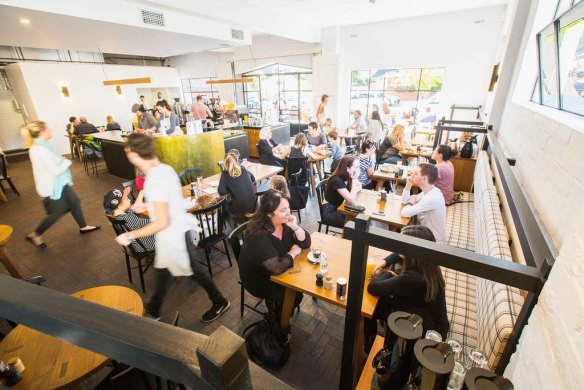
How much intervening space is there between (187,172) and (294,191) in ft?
6.41

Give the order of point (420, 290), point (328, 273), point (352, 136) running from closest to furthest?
1. point (420, 290)
2. point (328, 273)
3. point (352, 136)

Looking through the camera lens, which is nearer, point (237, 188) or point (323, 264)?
point (323, 264)

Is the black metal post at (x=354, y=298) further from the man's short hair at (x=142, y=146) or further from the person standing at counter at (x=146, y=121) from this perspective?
the person standing at counter at (x=146, y=121)

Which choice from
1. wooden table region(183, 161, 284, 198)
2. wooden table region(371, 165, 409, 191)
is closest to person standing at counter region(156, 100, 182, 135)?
wooden table region(183, 161, 284, 198)

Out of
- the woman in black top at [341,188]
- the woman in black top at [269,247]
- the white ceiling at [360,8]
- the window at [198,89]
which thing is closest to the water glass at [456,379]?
the woman in black top at [269,247]

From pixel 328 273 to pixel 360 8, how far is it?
710cm

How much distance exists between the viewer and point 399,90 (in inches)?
353

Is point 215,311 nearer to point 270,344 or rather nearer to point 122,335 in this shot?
point 270,344

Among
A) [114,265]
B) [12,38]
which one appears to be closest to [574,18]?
[114,265]

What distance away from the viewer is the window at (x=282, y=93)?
36.9ft

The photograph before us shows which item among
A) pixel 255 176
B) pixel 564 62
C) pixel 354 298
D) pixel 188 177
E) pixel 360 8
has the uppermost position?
pixel 360 8

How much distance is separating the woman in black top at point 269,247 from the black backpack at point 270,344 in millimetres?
250

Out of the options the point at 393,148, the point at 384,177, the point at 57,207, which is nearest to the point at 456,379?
the point at 384,177

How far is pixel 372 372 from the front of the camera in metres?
1.33
